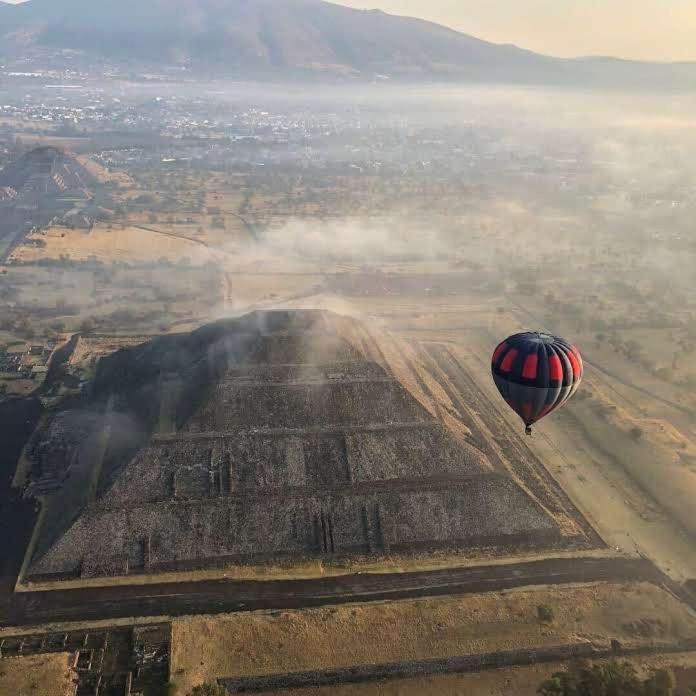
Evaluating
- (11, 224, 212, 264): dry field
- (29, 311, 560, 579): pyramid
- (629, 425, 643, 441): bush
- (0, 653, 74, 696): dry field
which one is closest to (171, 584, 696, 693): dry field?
(29, 311, 560, 579): pyramid

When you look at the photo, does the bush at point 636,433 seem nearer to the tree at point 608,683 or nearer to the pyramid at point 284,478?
the pyramid at point 284,478

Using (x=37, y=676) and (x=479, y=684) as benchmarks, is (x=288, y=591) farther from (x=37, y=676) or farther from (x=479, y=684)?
(x=37, y=676)

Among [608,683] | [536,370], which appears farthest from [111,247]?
[608,683]

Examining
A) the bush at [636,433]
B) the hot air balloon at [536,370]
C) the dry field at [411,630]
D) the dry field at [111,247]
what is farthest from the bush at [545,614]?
the dry field at [111,247]

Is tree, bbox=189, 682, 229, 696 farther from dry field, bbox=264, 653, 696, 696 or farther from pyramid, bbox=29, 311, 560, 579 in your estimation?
pyramid, bbox=29, 311, 560, 579

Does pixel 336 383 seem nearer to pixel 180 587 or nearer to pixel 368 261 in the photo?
pixel 180 587
